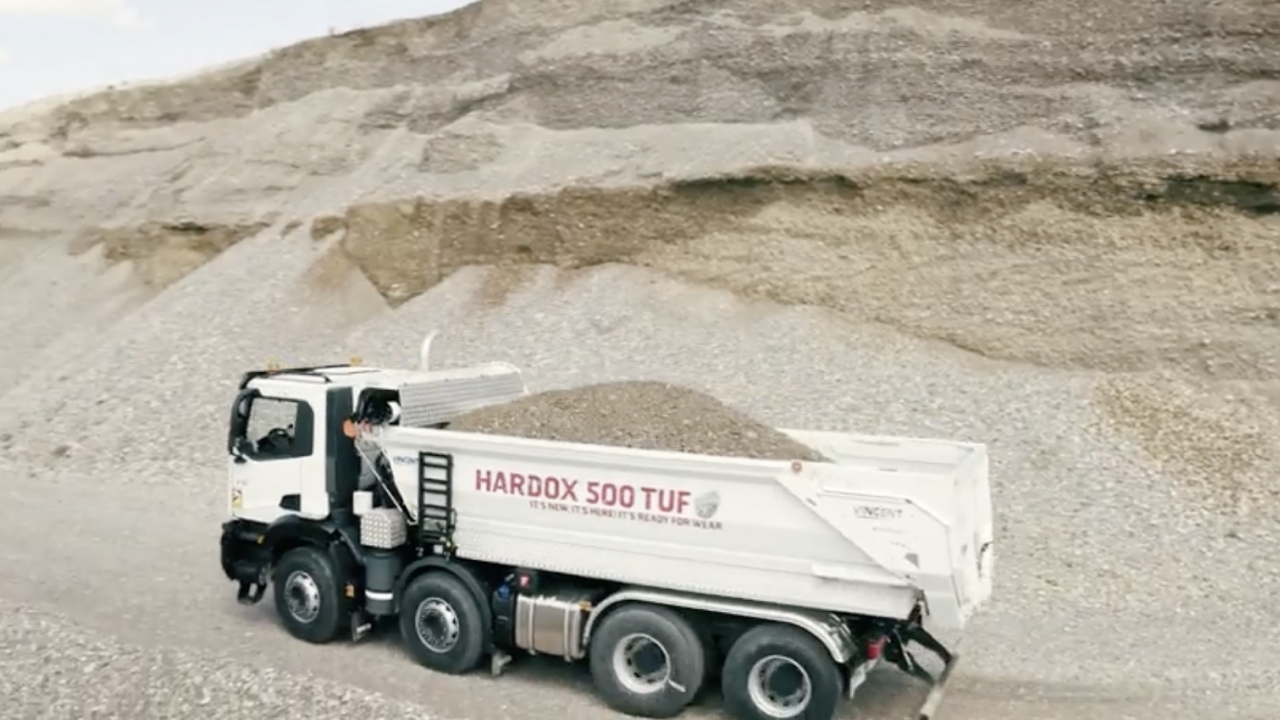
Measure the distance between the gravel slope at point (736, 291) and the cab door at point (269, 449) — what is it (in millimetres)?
1180

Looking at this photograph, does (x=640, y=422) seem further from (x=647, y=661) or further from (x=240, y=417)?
(x=240, y=417)

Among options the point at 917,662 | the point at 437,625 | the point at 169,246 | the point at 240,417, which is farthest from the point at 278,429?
the point at 169,246

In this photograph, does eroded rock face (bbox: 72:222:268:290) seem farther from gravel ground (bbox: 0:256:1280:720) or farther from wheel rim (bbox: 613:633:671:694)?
wheel rim (bbox: 613:633:671:694)

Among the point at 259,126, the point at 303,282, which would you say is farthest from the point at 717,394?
the point at 259,126

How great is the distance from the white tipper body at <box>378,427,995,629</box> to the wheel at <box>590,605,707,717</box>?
283mm

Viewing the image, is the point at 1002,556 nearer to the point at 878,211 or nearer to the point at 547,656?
the point at 547,656

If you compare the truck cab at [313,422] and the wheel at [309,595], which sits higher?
the truck cab at [313,422]

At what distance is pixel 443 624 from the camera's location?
31.3 feet

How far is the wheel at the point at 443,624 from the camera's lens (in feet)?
30.9

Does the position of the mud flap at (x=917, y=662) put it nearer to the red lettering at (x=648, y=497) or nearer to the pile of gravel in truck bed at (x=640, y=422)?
the pile of gravel in truck bed at (x=640, y=422)

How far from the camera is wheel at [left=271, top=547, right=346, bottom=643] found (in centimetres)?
1004

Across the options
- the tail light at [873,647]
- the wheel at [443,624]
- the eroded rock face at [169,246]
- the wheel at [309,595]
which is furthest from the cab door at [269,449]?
the eroded rock face at [169,246]

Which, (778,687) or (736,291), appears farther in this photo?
(736,291)

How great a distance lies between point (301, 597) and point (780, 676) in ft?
14.4
